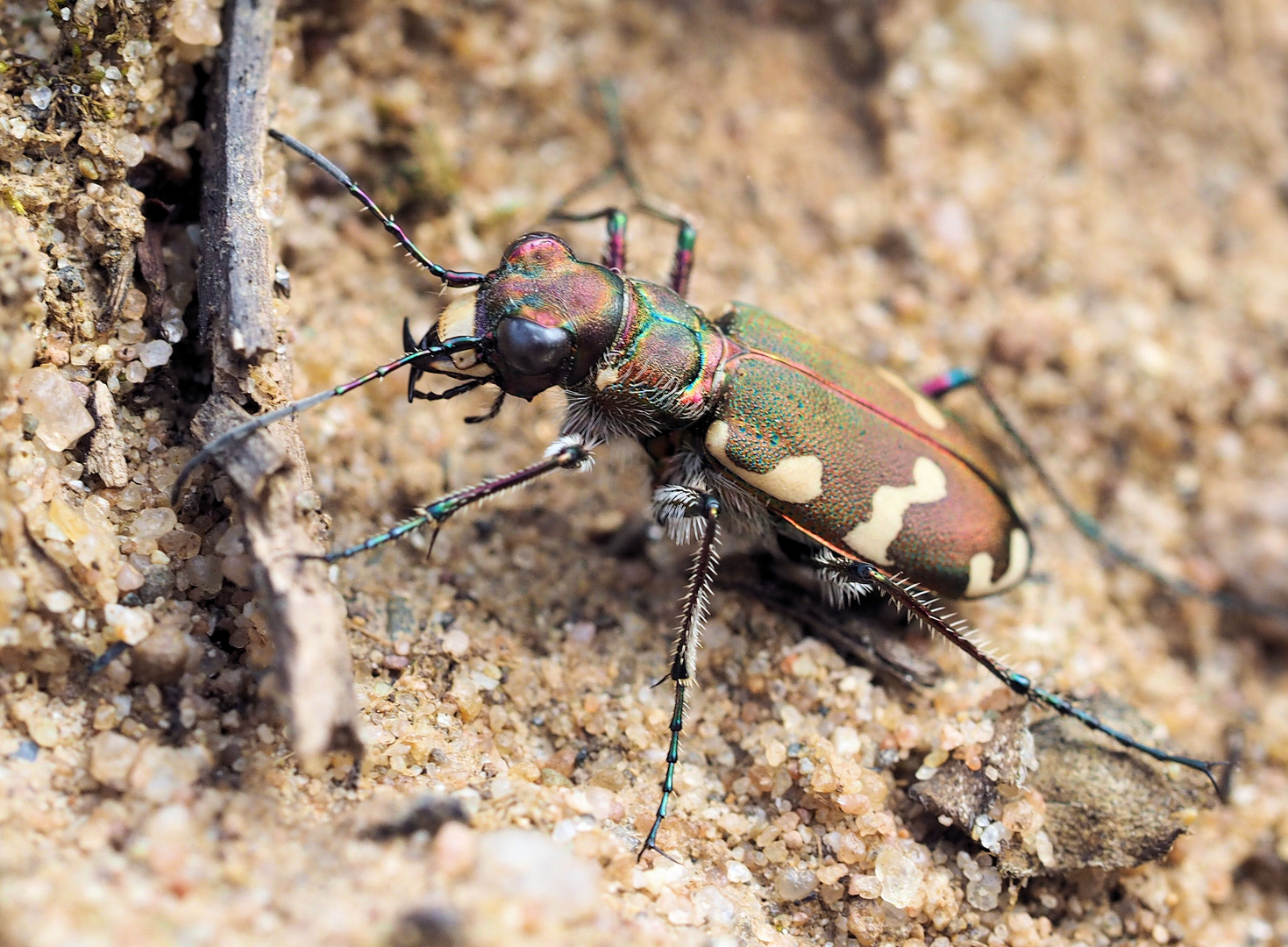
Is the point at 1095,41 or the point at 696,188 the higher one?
the point at 1095,41

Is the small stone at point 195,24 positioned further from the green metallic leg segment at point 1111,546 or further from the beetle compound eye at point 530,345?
the green metallic leg segment at point 1111,546

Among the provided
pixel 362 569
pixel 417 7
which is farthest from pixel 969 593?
pixel 417 7

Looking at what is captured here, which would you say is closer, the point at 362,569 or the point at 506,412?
the point at 362,569

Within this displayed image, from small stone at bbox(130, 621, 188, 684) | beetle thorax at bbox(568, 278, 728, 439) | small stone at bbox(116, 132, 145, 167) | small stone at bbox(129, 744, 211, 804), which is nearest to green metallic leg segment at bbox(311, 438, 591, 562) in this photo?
beetle thorax at bbox(568, 278, 728, 439)

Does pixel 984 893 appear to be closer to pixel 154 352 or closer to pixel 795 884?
pixel 795 884

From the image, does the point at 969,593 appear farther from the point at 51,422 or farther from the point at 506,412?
the point at 51,422

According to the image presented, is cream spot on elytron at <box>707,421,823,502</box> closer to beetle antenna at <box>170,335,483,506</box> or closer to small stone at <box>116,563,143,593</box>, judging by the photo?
beetle antenna at <box>170,335,483,506</box>

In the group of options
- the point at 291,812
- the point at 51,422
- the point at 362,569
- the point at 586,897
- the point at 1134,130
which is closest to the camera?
the point at 586,897
